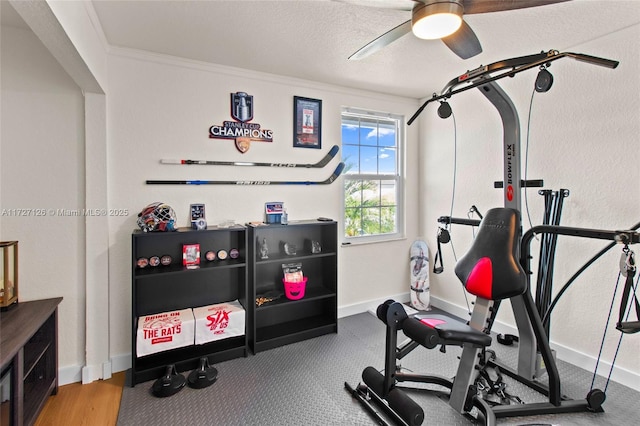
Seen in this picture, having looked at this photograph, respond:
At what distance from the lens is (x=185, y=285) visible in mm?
2768

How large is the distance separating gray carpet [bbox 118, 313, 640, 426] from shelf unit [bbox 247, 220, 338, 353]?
7.4 inches

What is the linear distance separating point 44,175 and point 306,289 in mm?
2313

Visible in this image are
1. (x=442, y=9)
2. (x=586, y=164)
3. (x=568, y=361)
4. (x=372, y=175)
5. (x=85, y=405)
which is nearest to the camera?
(x=442, y=9)

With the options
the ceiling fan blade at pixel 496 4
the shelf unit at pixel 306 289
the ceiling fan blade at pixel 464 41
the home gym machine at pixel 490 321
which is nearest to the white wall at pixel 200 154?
the shelf unit at pixel 306 289

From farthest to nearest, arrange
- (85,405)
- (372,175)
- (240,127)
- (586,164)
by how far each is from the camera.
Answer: (372,175), (240,127), (586,164), (85,405)

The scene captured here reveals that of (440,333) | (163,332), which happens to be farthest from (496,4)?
(163,332)

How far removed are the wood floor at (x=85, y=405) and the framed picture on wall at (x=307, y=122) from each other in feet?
8.21

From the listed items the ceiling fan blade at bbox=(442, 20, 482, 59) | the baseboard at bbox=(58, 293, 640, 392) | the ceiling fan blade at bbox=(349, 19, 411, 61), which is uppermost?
the ceiling fan blade at bbox=(349, 19, 411, 61)

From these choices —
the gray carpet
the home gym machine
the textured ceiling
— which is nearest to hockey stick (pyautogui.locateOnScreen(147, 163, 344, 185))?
the textured ceiling

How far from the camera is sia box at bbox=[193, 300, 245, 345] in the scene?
8.36ft

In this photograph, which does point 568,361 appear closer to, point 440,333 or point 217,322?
point 440,333

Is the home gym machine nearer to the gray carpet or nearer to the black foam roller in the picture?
the black foam roller

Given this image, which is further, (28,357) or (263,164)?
(263,164)

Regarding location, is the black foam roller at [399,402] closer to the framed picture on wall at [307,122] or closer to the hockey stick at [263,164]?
the hockey stick at [263,164]
